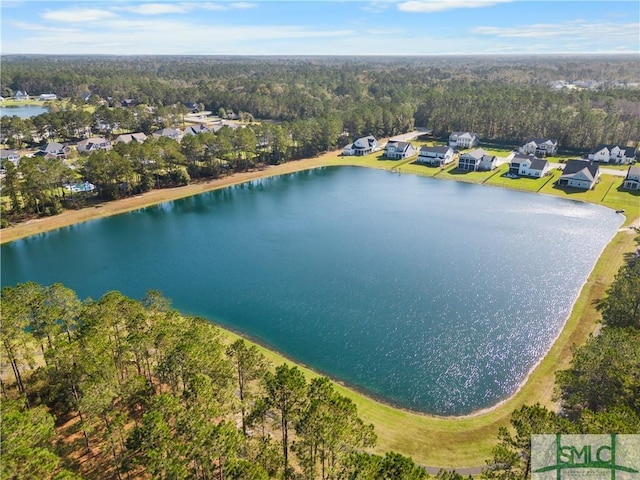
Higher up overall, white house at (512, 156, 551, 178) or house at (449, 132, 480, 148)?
house at (449, 132, 480, 148)

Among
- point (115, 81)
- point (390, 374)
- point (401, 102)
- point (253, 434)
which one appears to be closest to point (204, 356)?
point (253, 434)

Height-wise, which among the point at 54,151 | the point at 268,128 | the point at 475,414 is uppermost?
the point at 268,128

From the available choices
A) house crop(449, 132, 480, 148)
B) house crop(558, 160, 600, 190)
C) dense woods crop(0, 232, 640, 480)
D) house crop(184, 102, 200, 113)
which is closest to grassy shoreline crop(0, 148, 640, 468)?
dense woods crop(0, 232, 640, 480)

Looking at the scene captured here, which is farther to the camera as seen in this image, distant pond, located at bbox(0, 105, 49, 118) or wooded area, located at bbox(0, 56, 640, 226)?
distant pond, located at bbox(0, 105, 49, 118)

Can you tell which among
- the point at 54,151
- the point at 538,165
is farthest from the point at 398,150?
the point at 54,151

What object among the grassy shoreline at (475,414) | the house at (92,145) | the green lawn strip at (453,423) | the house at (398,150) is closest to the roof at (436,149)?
the house at (398,150)

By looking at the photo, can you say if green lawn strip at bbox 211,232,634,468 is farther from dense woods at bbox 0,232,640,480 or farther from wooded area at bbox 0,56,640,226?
wooded area at bbox 0,56,640,226

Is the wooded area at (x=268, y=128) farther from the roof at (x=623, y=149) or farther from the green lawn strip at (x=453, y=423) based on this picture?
the green lawn strip at (x=453, y=423)

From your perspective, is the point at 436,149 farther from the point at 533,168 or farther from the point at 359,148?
the point at 533,168
